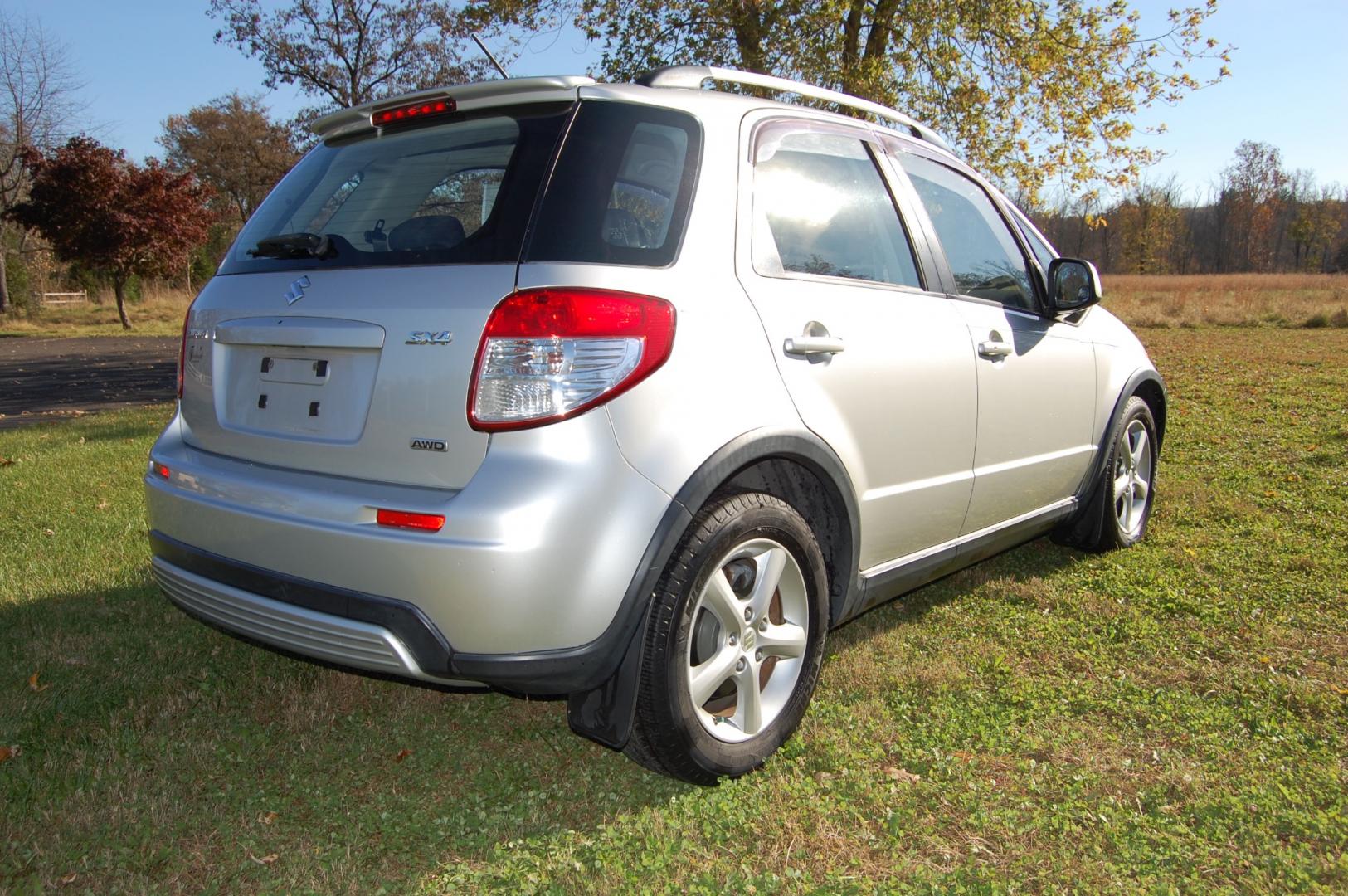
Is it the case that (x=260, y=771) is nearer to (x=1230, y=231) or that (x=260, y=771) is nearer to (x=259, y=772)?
(x=259, y=772)

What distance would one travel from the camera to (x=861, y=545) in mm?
3084

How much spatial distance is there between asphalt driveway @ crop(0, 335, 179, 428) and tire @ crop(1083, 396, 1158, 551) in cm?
945

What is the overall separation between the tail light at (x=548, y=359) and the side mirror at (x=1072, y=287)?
2.48 meters

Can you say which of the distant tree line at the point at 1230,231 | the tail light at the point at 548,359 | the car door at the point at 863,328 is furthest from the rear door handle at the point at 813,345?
the distant tree line at the point at 1230,231

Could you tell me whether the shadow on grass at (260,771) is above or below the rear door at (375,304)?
below

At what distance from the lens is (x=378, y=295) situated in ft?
7.92

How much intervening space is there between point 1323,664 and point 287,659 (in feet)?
12.3

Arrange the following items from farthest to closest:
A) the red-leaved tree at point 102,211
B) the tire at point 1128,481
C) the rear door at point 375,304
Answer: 1. the red-leaved tree at point 102,211
2. the tire at point 1128,481
3. the rear door at point 375,304

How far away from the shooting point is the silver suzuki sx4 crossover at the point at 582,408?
224 cm

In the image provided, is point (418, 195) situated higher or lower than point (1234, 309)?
higher

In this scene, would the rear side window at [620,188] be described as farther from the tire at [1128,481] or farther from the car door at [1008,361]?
the tire at [1128,481]

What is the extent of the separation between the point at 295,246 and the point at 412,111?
1.66ft

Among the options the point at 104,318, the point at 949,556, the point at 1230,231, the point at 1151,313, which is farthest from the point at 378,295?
the point at 1230,231

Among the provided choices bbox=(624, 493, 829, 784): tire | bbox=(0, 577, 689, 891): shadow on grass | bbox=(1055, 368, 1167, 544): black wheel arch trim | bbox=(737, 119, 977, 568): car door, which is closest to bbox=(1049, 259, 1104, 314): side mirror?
bbox=(1055, 368, 1167, 544): black wheel arch trim
